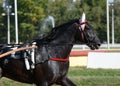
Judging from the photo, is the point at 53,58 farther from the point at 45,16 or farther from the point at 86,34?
the point at 45,16

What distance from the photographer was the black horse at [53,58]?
852 cm

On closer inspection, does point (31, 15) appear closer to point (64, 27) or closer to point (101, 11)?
point (101, 11)

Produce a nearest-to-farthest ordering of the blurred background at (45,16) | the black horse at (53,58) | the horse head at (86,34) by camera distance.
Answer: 1. the black horse at (53,58)
2. the horse head at (86,34)
3. the blurred background at (45,16)

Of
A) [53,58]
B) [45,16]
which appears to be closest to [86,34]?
[53,58]

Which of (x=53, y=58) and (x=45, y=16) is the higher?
(x=45, y=16)

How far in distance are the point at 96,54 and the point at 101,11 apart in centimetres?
3532

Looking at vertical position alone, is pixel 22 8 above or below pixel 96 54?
above

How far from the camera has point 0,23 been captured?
4588 cm

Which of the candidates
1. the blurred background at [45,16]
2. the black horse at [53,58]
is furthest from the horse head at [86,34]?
the blurred background at [45,16]

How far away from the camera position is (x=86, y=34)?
28.9 ft

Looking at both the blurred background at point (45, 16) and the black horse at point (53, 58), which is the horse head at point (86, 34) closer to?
the black horse at point (53, 58)

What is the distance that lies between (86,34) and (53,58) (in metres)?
0.89

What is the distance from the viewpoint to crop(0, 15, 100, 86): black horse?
852 centimetres

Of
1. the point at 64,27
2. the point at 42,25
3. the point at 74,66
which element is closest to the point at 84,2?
the point at 42,25
